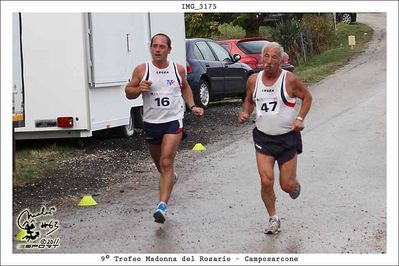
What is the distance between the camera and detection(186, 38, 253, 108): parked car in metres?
13.6

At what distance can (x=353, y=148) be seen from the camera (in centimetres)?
1037

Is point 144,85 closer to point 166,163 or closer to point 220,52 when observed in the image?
point 166,163

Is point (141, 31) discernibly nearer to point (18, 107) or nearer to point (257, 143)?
point (18, 107)

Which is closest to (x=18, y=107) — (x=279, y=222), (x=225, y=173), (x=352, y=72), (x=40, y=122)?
(x=40, y=122)

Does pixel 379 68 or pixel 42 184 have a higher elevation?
pixel 379 68

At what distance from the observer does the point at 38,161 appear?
959cm

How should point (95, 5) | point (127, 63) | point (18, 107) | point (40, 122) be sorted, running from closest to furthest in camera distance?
point (95, 5) < point (18, 107) < point (40, 122) < point (127, 63)

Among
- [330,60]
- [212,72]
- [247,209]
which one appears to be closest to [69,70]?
[247,209]

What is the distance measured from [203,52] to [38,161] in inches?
202

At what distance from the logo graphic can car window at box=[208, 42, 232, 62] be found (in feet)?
27.6

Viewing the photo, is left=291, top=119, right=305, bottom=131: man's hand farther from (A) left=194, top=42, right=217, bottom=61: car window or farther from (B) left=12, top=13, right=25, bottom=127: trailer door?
(A) left=194, top=42, right=217, bottom=61: car window

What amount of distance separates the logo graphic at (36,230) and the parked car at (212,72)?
7364 millimetres

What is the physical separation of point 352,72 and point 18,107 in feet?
32.1

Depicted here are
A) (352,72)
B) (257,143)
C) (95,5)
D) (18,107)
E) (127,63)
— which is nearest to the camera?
(95,5)
